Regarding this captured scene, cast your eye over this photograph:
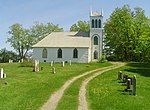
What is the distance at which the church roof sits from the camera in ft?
218

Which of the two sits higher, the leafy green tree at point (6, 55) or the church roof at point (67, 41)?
the church roof at point (67, 41)

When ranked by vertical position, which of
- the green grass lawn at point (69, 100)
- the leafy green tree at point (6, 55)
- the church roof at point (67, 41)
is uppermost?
the church roof at point (67, 41)

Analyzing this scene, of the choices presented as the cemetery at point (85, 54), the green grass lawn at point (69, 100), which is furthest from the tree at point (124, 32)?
the green grass lawn at point (69, 100)

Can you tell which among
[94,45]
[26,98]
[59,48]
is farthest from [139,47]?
[26,98]

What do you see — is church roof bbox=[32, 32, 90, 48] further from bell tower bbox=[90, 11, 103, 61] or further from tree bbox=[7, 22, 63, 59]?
tree bbox=[7, 22, 63, 59]

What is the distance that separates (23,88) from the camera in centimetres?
2456

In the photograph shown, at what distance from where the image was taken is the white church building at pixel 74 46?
65.6 metres

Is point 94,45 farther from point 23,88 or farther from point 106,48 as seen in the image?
point 23,88

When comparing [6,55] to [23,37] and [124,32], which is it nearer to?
[23,37]

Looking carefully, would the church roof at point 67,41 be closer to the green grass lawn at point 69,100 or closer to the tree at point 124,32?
the tree at point 124,32

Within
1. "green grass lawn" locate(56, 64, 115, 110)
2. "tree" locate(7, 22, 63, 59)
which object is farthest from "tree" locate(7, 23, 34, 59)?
"green grass lawn" locate(56, 64, 115, 110)

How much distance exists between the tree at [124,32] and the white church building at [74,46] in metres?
8.01

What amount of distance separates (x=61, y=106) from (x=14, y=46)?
75943mm

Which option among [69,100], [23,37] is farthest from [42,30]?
[69,100]
